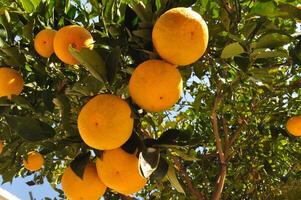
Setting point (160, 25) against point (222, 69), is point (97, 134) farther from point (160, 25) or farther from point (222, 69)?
point (222, 69)

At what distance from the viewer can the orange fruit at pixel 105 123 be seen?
1334 mm

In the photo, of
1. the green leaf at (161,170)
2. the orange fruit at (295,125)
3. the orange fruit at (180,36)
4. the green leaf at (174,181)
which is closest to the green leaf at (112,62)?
the orange fruit at (180,36)

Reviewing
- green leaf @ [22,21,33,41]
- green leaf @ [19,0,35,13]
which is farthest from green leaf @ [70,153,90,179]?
green leaf @ [19,0,35,13]

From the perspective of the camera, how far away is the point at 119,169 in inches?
56.5

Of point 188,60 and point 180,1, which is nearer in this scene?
point 188,60

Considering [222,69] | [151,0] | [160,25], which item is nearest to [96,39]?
[151,0]

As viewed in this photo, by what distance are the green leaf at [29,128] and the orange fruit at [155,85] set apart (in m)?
0.37

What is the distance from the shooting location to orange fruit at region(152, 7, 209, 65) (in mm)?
1375

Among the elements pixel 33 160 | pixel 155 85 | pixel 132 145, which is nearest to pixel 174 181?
pixel 132 145

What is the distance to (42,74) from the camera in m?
2.00

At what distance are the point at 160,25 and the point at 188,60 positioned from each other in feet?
0.46

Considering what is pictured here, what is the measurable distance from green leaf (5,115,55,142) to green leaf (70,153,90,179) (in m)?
0.13

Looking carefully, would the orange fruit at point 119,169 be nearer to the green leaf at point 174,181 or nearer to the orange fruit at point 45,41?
the green leaf at point 174,181

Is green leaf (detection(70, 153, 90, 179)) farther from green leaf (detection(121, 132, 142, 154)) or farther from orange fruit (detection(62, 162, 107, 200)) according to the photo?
green leaf (detection(121, 132, 142, 154))
